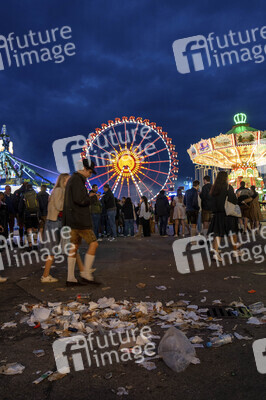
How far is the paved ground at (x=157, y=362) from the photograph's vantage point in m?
2.27

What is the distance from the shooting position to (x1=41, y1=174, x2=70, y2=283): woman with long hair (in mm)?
5602

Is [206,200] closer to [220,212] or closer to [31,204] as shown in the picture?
[220,212]

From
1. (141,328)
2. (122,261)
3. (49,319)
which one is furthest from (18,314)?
(122,261)

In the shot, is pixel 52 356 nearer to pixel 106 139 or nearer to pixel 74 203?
pixel 74 203

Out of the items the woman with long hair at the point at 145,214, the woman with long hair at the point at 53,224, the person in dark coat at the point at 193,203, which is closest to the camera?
the woman with long hair at the point at 53,224

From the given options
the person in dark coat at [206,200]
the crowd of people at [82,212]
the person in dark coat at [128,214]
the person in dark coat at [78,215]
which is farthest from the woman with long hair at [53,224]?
the person in dark coat at [128,214]

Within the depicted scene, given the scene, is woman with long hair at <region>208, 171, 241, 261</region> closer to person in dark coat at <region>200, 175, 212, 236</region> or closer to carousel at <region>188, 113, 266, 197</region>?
person in dark coat at <region>200, 175, 212, 236</region>

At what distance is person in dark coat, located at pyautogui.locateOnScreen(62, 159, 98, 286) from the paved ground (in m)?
0.36

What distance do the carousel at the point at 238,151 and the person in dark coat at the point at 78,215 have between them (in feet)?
102

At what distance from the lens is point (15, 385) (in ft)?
7.87

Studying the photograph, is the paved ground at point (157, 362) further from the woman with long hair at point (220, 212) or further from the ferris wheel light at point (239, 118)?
the ferris wheel light at point (239, 118)

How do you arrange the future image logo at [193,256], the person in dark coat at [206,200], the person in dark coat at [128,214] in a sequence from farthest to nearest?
the person in dark coat at [128,214] → the person in dark coat at [206,200] → the future image logo at [193,256]

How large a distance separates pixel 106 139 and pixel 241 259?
71.1 feet

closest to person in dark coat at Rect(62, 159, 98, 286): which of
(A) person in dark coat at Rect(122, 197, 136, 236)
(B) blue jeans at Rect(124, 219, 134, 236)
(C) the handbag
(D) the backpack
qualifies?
(C) the handbag
